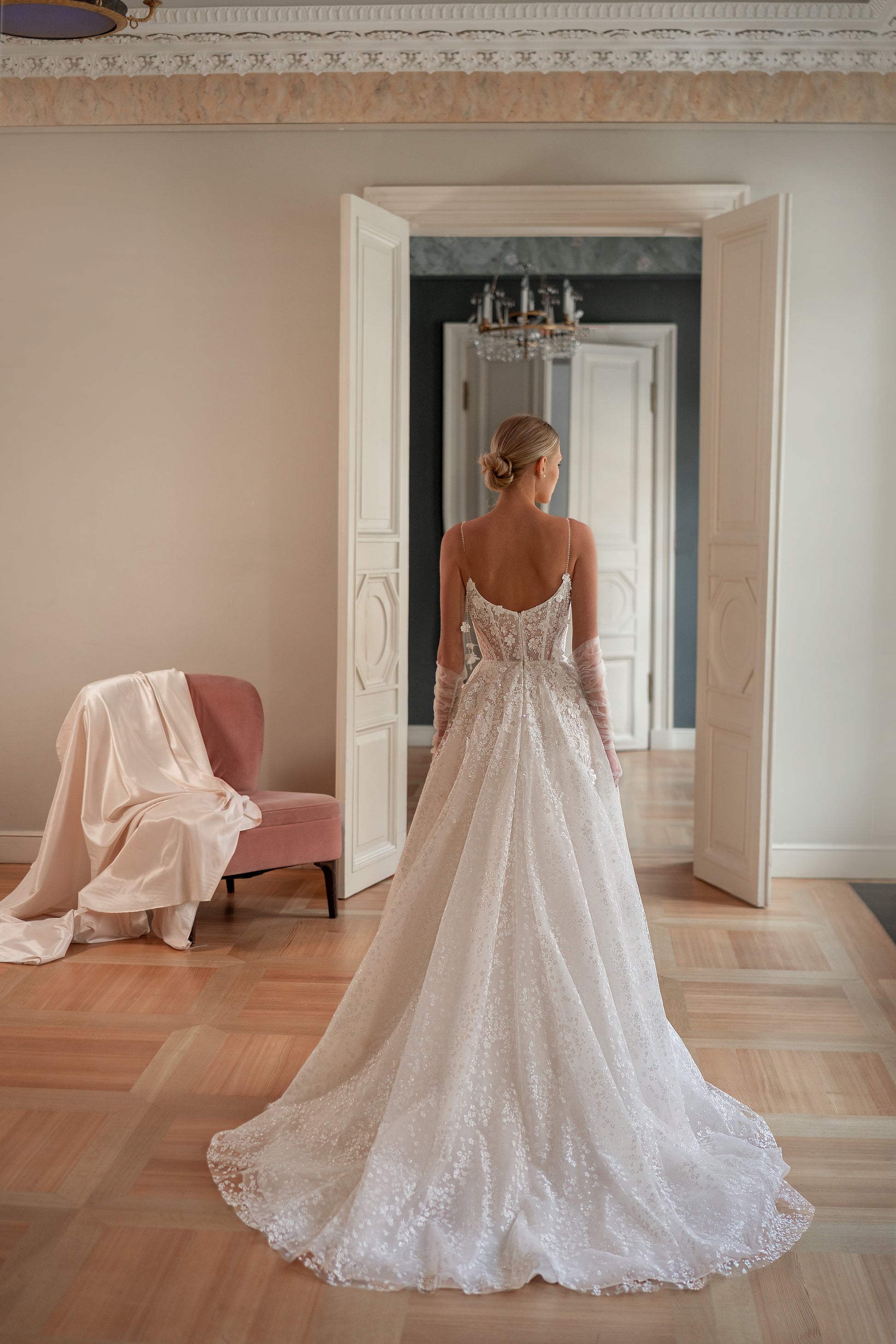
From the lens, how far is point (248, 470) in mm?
4809

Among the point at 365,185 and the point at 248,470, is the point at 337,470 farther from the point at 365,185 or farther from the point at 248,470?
the point at 365,185

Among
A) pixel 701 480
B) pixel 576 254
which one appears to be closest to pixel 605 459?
pixel 576 254

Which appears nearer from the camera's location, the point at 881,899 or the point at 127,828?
the point at 127,828

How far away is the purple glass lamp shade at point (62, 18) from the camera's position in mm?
2850

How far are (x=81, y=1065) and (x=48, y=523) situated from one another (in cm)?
266

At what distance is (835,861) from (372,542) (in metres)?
2.42

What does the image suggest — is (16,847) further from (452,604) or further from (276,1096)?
(452,604)

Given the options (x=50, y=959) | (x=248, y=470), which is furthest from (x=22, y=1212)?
(x=248, y=470)

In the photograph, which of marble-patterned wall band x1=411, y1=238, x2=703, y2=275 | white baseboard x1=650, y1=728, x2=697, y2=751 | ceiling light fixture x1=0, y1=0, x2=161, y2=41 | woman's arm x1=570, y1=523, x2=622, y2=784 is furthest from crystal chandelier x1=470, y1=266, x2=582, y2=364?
woman's arm x1=570, y1=523, x2=622, y2=784

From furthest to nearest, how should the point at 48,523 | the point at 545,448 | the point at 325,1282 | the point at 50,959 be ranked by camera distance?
the point at 48,523, the point at 50,959, the point at 545,448, the point at 325,1282

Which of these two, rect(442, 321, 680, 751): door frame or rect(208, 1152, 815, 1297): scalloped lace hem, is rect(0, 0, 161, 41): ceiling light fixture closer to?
rect(208, 1152, 815, 1297): scalloped lace hem

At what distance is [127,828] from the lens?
4004 mm

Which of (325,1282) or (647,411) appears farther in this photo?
(647,411)

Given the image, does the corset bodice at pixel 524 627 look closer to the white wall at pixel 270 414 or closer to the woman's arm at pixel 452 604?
the woman's arm at pixel 452 604
